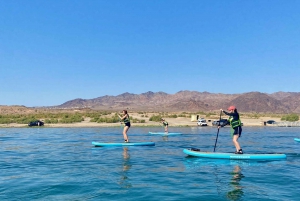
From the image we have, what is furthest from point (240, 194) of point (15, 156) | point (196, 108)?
point (196, 108)

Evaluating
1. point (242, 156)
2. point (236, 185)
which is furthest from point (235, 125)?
point (236, 185)

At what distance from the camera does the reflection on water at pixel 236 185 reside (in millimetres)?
9859

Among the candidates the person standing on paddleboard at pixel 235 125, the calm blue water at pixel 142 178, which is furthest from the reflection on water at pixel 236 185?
the person standing on paddleboard at pixel 235 125

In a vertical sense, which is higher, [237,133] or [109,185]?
[237,133]

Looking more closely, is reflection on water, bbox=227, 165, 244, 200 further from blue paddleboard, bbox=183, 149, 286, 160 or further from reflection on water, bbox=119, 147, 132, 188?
reflection on water, bbox=119, 147, 132, 188

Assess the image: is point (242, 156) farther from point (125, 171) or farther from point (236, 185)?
point (125, 171)

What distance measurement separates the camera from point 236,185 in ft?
37.1

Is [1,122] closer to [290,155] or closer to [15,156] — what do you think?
[15,156]

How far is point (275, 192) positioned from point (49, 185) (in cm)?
799

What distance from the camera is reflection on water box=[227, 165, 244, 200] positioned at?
986 centimetres

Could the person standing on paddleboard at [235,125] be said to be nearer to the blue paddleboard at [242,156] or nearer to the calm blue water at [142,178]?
the blue paddleboard at [242,156]

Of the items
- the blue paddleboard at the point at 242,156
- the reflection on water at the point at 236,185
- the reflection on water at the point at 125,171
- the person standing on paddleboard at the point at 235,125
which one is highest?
the person standing on paddleboard at the point at 235,125

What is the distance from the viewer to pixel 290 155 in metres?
18.7

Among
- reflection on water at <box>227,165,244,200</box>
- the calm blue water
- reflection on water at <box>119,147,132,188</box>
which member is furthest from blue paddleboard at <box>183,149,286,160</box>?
reflection on water at <box>119,147,132,188</box>
